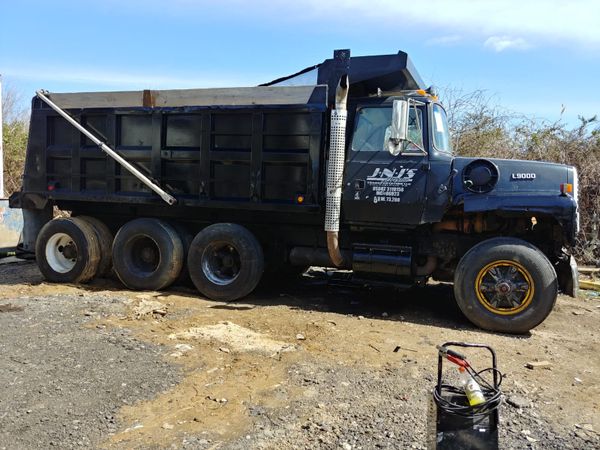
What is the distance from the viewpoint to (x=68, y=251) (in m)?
8.18

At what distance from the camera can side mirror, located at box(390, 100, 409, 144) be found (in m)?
6.16

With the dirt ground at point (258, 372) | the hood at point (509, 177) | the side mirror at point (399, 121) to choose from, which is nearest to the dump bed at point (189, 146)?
the side mirror at point (399, 121)

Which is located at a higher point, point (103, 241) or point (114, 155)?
point (114, 155)

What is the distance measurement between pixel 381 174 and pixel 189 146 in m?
2.70

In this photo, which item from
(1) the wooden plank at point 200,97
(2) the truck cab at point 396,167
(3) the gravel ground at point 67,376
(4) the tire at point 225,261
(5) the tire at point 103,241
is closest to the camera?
(3) the gravel ground at point 67,376

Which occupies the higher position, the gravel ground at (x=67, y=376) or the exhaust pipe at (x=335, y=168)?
the exhaust pipe at (x=335, y=168)

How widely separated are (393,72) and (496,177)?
178cm

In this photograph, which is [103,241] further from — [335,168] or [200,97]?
[335,168]

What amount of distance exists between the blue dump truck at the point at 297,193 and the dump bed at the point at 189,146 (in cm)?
2

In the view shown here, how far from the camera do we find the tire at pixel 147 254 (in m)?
7.50

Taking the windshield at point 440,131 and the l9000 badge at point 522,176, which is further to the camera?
the windshield at point 440,131

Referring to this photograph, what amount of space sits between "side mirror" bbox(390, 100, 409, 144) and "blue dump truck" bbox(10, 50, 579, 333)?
2 cm

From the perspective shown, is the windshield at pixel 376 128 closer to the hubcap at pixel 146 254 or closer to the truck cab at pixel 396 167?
the truck cab at pixel 396 167

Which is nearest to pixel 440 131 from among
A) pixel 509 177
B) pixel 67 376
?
pixel 509 177
